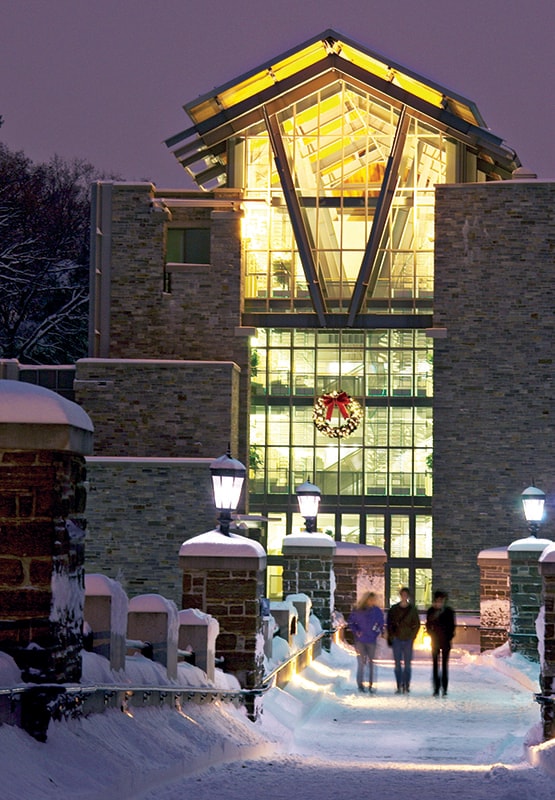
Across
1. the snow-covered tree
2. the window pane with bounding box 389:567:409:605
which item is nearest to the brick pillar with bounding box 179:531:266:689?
the window pane with bounding box 389:567:409:605

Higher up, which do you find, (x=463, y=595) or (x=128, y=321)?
(x=128, y=321)

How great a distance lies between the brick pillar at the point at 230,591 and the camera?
14445 mm

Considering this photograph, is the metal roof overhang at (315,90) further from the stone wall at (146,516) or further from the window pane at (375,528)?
the window pane at (375,528)

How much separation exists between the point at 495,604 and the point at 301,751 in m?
14.5

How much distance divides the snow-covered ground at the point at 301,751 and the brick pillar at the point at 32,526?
1.49 ft

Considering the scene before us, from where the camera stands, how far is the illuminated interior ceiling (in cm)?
3875

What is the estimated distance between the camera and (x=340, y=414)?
39656 mm

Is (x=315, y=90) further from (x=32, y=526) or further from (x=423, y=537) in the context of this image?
(x=32, y=526)

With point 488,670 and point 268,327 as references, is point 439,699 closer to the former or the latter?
point 488,670

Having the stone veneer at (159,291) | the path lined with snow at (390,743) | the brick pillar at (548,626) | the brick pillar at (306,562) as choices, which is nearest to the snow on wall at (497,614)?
the path lined with snow at (390,743)

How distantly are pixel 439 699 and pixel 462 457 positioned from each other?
19.5 meters

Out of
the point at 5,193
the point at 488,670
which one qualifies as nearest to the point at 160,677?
the point at 488,670

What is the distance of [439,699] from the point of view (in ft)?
65.9

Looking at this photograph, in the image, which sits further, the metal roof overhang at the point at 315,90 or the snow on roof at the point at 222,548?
the metal roof overhang at the point at 315,90
